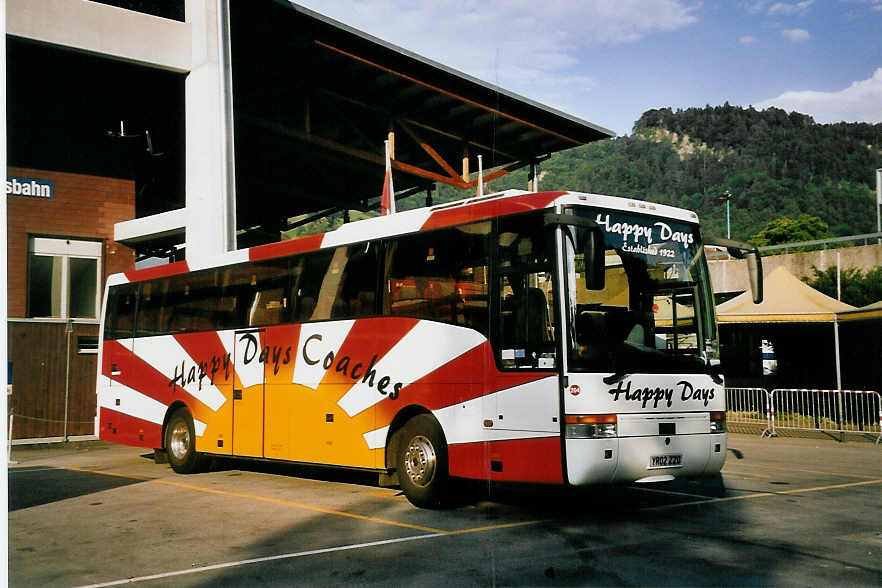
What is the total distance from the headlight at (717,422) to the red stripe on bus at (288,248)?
552cm

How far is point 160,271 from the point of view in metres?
15.4

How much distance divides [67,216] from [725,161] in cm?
1447

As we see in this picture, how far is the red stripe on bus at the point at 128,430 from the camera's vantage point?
1517 cm

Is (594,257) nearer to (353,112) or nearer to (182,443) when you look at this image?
(182,443)

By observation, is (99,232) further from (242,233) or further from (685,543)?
(242,233)

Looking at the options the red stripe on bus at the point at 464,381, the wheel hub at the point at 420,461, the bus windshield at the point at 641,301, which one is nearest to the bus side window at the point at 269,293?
the red stripe on bus at the point at 464,381

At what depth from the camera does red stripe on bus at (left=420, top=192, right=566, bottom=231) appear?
29.9ft

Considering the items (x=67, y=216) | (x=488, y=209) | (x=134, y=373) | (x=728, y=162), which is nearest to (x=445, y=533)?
(x=488, y=209)

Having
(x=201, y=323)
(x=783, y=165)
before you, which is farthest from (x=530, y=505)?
(x=783, y=165)

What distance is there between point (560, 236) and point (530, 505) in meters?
3.28

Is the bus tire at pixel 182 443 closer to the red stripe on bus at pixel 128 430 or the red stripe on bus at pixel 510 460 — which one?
the red stripe on bus at pixel 128 430

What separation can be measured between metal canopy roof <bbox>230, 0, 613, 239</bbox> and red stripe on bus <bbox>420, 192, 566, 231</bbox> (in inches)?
443

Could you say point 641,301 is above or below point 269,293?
below

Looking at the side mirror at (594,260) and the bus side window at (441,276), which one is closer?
the side mirror at (594,260)
